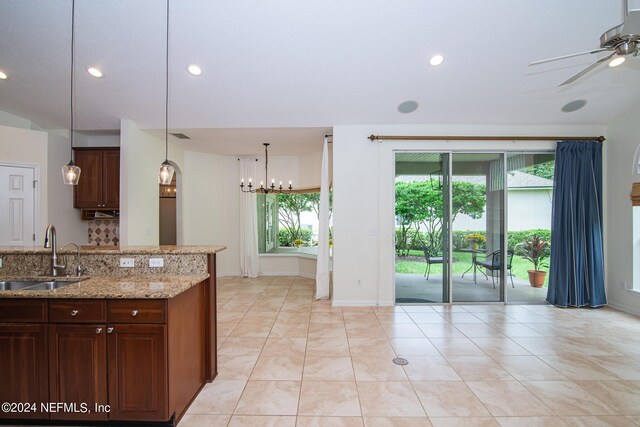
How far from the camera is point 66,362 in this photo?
1.75m

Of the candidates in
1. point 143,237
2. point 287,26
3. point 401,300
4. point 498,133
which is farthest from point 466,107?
point 143,237

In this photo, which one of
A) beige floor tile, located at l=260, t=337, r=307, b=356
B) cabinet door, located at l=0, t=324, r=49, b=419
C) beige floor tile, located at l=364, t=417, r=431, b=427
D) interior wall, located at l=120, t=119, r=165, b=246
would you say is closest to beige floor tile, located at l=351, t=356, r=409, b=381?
beige floor tile, located at l=364, t=417, r=431, b=427

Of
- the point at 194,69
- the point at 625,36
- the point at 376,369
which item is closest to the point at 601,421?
the point at 376,369

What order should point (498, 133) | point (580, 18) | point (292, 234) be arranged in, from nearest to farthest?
1. point (580, 18)
2. point (498, 133)
3. point (292, 234)

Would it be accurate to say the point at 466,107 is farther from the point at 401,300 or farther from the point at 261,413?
the point at 261,413

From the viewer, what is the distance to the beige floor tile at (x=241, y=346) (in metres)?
2.80

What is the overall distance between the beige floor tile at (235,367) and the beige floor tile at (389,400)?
103cm

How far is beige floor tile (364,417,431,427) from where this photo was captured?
6.00 feet

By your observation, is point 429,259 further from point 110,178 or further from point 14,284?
point 110,178

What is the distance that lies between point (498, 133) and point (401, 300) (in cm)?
305

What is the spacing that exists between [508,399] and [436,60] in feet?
11.0

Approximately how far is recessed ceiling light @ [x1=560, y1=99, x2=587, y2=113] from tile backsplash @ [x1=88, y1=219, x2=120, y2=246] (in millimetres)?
7466

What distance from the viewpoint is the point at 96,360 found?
1741 mm

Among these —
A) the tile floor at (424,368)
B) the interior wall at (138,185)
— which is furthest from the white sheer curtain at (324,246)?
the interior wall at (138,185)
